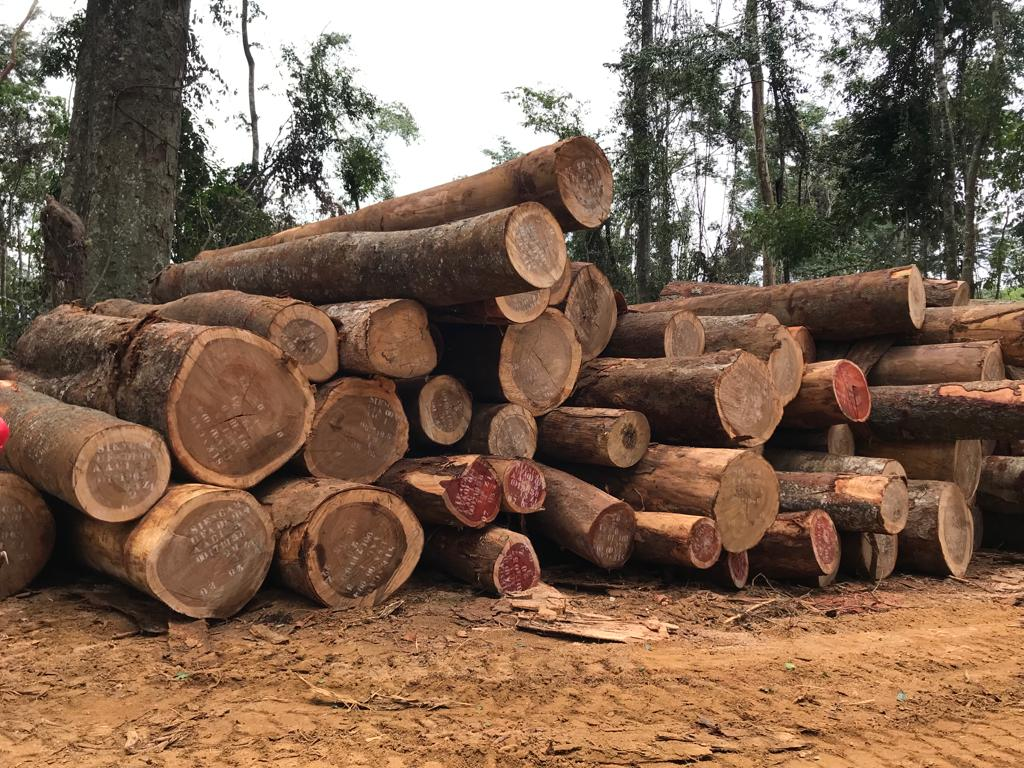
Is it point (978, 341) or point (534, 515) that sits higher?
point (978, 341)

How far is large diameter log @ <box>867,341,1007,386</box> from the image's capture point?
6238mm

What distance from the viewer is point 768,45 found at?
55.7 ft

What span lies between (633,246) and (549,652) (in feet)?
58.0

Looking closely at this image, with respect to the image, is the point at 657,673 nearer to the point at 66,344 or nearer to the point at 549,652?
the point at 549,652

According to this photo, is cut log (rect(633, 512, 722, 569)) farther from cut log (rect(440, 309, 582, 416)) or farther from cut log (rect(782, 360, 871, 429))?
cut log (rect(782, 360, 871, 429))

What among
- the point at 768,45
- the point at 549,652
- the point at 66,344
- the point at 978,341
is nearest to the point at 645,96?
the point at 768,45

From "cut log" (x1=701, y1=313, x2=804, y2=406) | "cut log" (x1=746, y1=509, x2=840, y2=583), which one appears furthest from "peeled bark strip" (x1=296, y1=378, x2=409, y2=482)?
"cut log" (x1=701, y1=313, x2=804, y2=406)

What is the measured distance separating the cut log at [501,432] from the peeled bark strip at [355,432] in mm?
496

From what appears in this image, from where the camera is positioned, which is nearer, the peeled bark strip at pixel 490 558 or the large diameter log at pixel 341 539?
the large diameter log at pixel 341 539

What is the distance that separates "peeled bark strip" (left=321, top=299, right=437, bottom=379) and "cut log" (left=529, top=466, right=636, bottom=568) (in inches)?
48.9

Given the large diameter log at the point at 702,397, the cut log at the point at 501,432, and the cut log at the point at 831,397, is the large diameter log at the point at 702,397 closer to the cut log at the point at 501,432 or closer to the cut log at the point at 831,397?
the cut log at the point at 831,397

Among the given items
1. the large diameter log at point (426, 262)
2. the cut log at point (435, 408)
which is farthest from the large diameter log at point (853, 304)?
the cut log at point (435, 408)

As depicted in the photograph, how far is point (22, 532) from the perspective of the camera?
14.0 ft

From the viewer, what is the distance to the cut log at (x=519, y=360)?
539 centimetres
